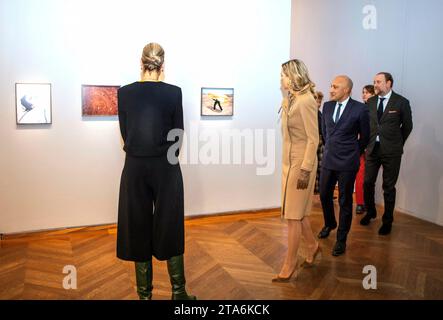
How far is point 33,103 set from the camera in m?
4.86

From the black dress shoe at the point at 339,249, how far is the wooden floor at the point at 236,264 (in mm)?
74

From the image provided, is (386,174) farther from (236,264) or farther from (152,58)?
(152,58)

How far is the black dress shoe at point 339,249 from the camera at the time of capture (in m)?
4.54

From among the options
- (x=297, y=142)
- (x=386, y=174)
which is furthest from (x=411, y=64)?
(x=297, y=142)

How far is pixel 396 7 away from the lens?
6.20 meters

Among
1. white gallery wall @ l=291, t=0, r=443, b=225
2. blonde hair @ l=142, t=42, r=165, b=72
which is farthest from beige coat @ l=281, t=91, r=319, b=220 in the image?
white gallery wall @ l=291, t=0, r=443, b=225

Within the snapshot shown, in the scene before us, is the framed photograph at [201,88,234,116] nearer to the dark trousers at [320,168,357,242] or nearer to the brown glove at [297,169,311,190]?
the dark trousers at [320,168,357,242]

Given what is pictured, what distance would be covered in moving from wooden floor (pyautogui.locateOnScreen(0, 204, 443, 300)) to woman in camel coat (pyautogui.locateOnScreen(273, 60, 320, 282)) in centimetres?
54

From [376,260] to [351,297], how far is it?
3.22 feet

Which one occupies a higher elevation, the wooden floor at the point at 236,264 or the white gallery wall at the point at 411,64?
the white gallery wall at the point at 411,64

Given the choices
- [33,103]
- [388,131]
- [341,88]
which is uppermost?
[341,88]

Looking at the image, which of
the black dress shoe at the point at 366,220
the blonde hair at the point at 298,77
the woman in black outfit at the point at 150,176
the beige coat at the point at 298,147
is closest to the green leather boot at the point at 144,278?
the woman in black outfit at the point at 150,176

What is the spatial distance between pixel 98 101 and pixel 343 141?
283cm

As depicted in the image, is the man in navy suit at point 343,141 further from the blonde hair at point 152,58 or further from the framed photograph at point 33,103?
the framed photograph at point 33,103
